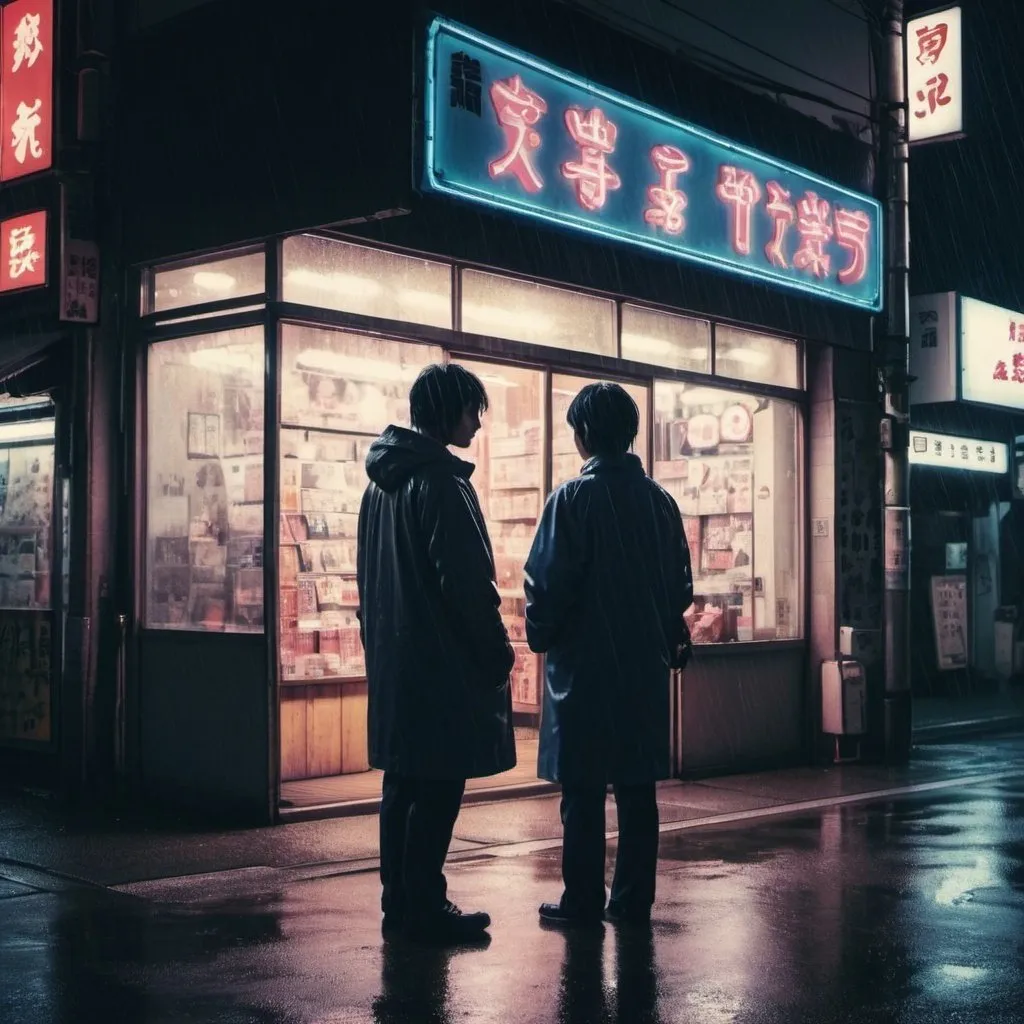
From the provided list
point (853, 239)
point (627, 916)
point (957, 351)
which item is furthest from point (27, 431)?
point (957, 351)

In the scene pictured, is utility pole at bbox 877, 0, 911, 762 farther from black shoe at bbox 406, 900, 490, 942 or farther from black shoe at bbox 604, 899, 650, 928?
black shoe at bbox 406, 900, 490, 942

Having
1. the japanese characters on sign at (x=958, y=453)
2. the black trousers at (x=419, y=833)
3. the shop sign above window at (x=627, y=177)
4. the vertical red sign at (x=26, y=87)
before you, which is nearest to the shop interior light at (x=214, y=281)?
the vertical red sign at (x=26, y=87)

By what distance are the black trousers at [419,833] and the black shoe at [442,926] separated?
3cm

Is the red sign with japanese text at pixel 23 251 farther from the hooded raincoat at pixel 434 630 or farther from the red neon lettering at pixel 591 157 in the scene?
the hooded raincoat at pixel 434 630

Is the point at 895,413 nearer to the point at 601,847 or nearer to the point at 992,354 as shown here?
the point at 992,354

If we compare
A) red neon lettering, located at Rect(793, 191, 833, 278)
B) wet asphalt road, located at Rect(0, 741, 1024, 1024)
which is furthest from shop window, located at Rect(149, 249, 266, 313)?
red neon lettering, located at Rect(793, 191, 833, 278)

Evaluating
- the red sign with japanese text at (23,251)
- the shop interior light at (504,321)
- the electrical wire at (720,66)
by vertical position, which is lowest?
the shop interior light at (504,321)

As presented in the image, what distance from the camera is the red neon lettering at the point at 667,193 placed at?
10.6 m

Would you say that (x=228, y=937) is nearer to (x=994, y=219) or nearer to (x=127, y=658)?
(x=127, y=658)

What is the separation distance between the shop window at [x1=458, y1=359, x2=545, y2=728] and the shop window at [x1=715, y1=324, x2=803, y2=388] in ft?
5.42

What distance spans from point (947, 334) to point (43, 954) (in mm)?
12139

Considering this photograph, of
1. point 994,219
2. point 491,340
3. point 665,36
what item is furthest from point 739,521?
point 994,219

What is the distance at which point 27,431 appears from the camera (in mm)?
10602

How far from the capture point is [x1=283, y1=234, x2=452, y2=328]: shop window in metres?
9.17
